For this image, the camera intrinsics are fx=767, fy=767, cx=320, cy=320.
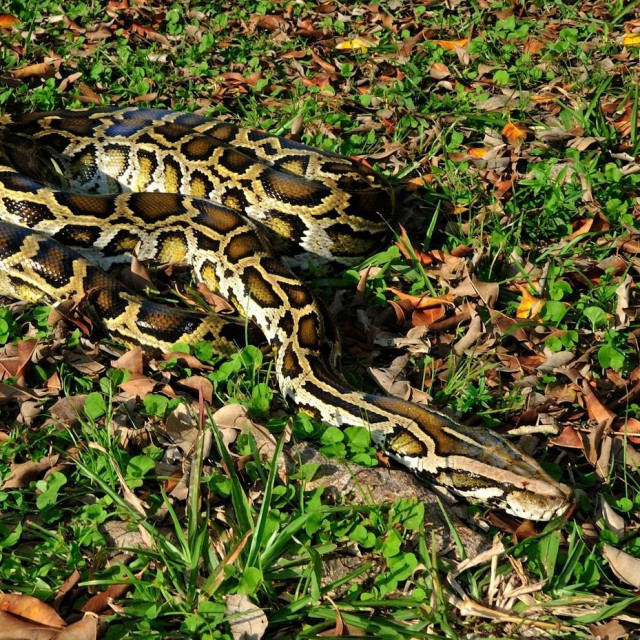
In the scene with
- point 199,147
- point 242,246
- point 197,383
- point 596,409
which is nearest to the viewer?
point 197,383

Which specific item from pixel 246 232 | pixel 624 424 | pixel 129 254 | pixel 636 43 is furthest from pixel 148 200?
pixel 636 43

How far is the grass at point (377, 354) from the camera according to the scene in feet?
12.9

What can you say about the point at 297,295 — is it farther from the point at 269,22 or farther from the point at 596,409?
the point at 269,22

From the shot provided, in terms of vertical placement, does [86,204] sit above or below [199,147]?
below

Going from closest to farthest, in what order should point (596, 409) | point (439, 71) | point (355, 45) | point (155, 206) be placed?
point (596, 409) < point (155, 206) < point (439, 71) < point (355, 45)

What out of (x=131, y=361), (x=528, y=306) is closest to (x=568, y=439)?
(x=528, y=306)

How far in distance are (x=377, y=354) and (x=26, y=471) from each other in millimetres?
2874

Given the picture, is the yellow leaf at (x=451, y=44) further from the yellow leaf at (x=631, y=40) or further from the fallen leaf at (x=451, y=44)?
the yellow leaf at (x=631, y=40)

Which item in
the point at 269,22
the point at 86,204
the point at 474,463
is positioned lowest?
the point at 474,463

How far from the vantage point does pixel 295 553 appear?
408 centimetres

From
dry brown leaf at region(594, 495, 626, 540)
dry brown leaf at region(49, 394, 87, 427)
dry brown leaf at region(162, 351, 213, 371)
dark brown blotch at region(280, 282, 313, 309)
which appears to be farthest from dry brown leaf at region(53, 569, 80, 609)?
dry brown leaf at region(594, 495, 626, 540)

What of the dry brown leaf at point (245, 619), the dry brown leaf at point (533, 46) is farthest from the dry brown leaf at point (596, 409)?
the dry brown leaf at point (533, 46)

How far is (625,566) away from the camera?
4293 mm

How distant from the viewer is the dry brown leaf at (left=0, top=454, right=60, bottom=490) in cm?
436
